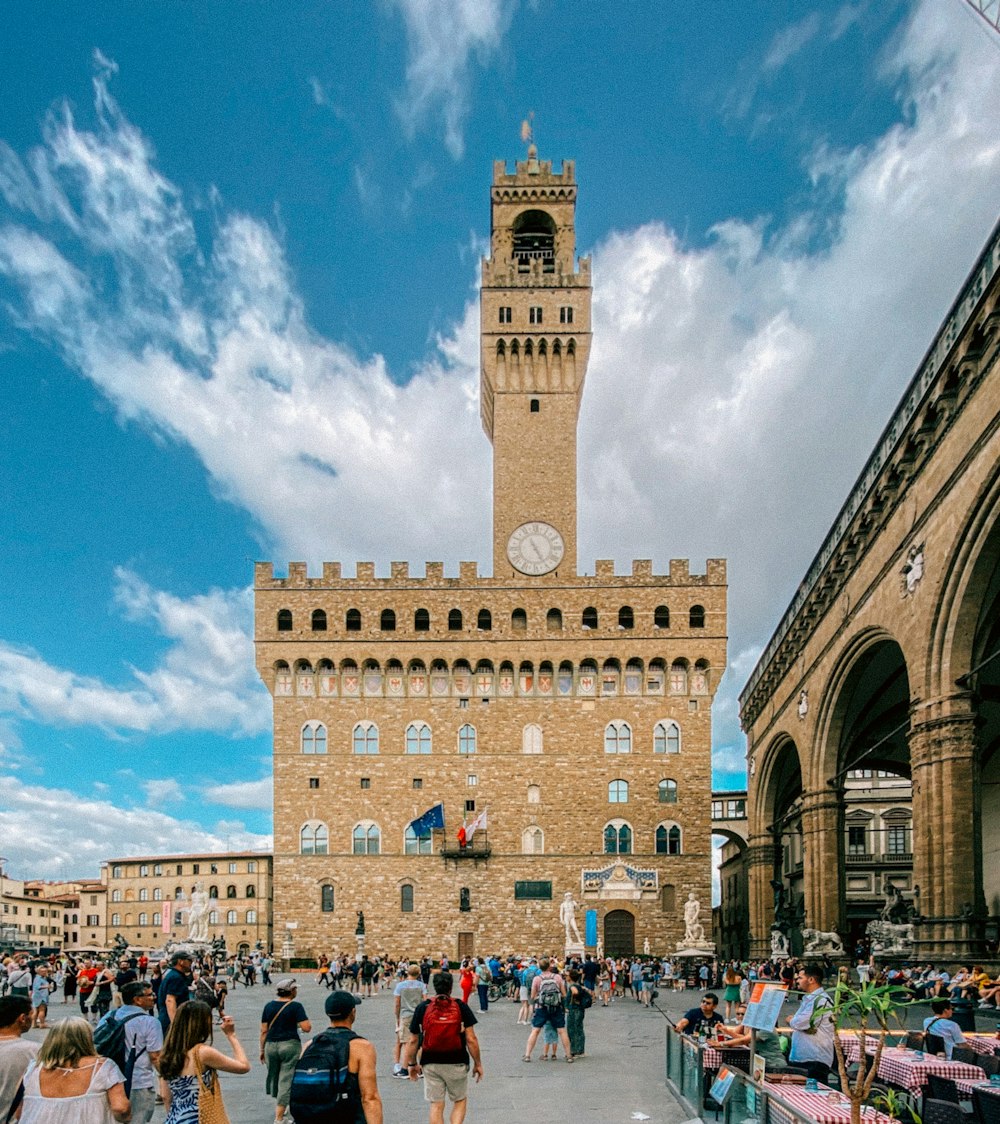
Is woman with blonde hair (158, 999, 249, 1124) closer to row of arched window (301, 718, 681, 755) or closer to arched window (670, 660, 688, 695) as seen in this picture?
row of arched window (301, 718, 681, 755)

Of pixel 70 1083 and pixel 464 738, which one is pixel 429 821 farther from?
pixel 70 1083

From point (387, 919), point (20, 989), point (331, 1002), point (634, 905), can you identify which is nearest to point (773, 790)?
point (634, 905)

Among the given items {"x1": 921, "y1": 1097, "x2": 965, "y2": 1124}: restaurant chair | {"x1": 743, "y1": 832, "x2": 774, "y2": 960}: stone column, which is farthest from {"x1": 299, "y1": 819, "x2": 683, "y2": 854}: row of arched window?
{"x1": 921, "y1": 1097, "x2": 965, "y2": 1124}: restaurant chair

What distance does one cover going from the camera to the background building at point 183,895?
269 ft

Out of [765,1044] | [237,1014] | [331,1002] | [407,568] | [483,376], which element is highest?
[483,376]

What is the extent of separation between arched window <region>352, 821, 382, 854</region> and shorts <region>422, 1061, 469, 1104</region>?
40.0 meters

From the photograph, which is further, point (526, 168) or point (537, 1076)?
point (526, 168)

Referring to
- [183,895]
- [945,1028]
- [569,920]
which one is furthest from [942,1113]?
[183,895]

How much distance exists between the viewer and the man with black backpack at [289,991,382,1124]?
645 cm

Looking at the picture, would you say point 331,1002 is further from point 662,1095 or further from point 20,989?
point 20,989

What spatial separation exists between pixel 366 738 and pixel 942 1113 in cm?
4265

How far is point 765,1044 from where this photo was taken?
38.1 feet

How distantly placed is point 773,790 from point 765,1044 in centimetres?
3231

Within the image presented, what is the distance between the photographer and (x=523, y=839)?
48438mm
